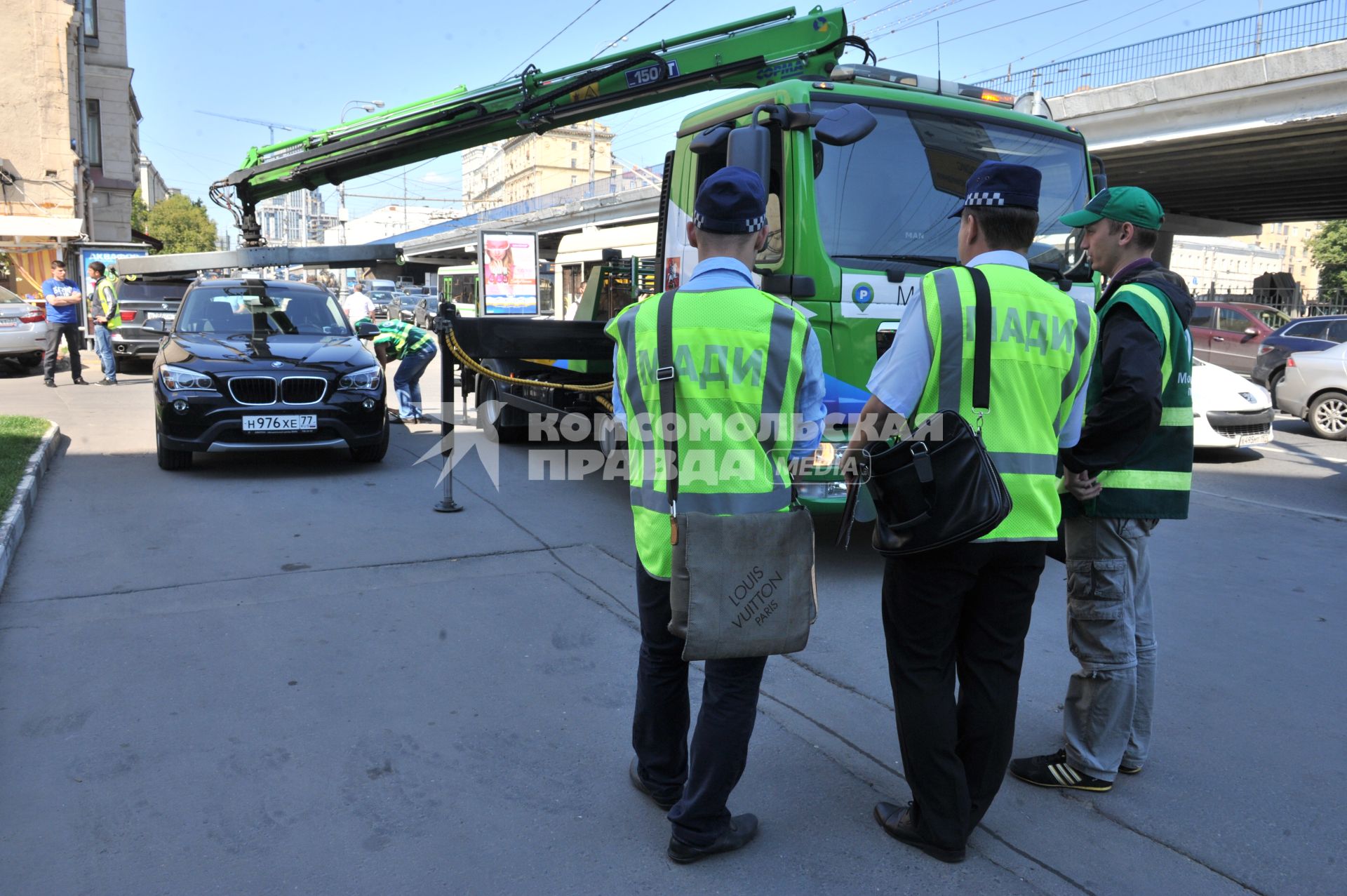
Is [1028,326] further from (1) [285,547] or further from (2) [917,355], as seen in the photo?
(1) [285,547]

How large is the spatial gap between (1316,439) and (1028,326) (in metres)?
12.1

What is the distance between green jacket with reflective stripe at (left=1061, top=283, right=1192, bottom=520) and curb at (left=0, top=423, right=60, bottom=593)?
5.39m

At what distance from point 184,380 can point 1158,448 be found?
7.30 meters

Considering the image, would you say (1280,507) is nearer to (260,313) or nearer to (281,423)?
(281,423)

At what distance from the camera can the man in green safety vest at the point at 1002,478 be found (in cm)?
264

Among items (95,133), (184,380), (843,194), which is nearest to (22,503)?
(184,380)

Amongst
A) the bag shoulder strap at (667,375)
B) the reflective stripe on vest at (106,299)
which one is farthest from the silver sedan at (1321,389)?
the reflective stripe on vest at (106,299)

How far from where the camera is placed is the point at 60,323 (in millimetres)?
15047

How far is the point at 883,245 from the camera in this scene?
214 inches

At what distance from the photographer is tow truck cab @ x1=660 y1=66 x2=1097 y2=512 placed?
5309mm

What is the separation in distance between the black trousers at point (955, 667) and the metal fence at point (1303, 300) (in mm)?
21874

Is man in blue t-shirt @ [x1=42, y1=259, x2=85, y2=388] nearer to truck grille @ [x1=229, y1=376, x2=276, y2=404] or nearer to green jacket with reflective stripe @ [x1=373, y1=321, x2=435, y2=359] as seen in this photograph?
green jacket with reflective stripe @ [x1=373, y1=321, x2=435, y2=359]

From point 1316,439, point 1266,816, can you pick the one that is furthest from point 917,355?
point 1316,439

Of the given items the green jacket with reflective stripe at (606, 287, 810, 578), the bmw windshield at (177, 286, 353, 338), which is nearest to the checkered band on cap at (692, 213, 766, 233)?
the green jacket with reflective stripe at (606, 287, 810, 578)
